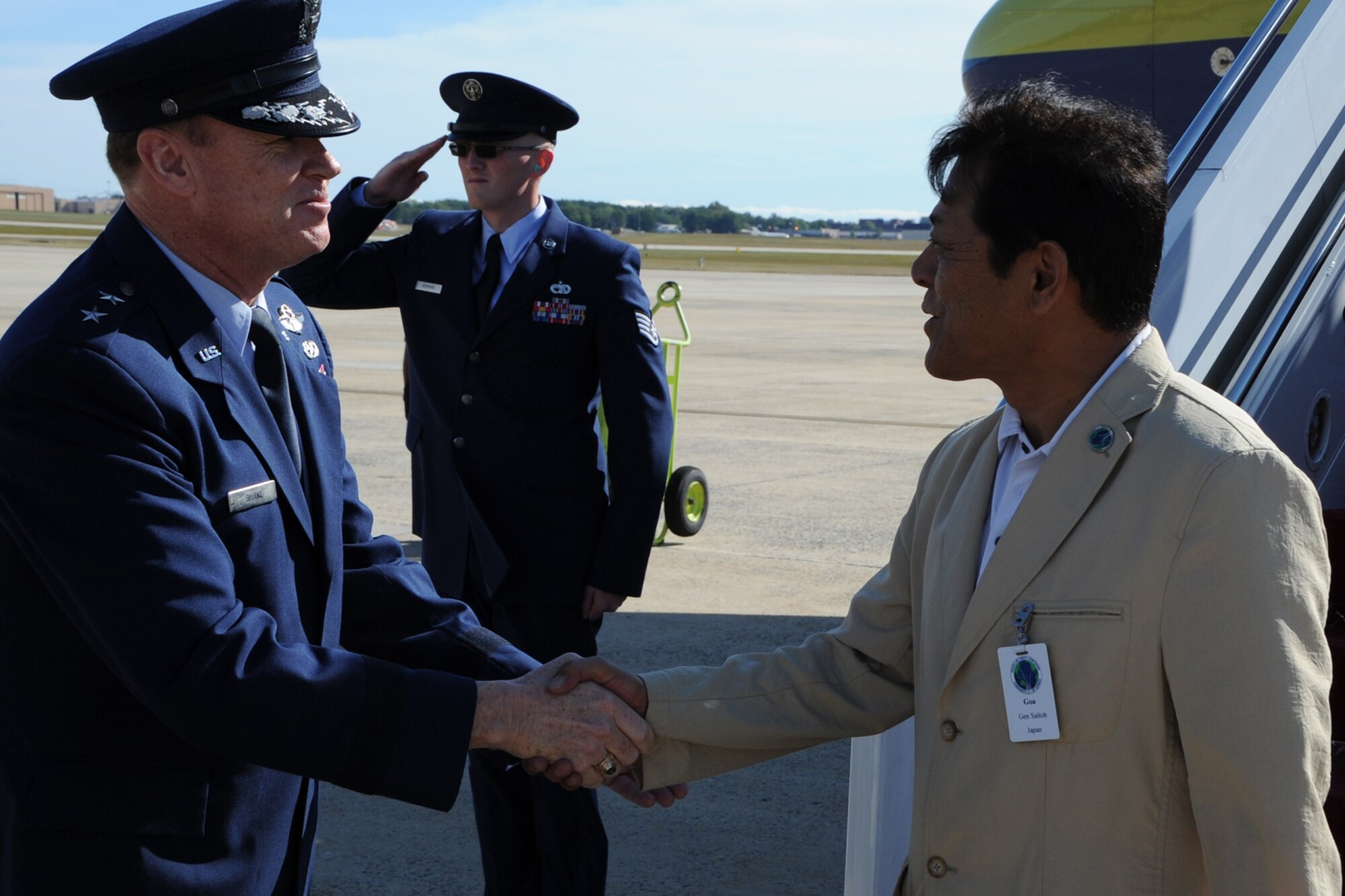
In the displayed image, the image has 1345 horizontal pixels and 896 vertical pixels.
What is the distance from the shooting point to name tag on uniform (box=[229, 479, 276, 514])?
2057 millimetres

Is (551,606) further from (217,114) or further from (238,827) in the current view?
(217,114)

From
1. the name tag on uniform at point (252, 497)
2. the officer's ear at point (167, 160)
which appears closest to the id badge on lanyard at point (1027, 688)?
the name tag on uniform at point (252, 497)

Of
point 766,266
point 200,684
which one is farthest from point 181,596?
point 766,266

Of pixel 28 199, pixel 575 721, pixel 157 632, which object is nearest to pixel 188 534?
pixel 157 632

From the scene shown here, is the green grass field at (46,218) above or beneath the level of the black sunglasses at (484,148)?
beneath

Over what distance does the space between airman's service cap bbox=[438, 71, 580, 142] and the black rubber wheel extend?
4.01 meters

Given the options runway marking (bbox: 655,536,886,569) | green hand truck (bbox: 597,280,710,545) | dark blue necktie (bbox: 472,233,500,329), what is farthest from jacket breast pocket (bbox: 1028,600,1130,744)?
green hand truck (bbox: 597,280,710,545)

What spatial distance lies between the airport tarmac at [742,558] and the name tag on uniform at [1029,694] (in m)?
2.32

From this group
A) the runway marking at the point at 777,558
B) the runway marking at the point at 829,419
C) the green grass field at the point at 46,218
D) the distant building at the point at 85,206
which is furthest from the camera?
the distant building at the point at 85,206

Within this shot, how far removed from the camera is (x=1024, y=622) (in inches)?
71.9

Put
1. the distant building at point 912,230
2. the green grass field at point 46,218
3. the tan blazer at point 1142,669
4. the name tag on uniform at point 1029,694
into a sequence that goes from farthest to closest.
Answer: the distant building at point 912,230 → the green grass field at point 46,218 → the name tag on uniform at point 1029,694 → the tan blazer at point 1142,669

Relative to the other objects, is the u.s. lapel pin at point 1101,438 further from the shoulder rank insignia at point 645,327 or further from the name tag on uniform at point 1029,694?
the shoulder rank insignia at point 645,327

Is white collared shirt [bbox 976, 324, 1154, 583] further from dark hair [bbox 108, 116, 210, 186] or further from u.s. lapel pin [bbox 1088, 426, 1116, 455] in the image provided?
dark hair [bbox 108, 116, 210, 186]

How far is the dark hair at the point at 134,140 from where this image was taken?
2.11 metres
